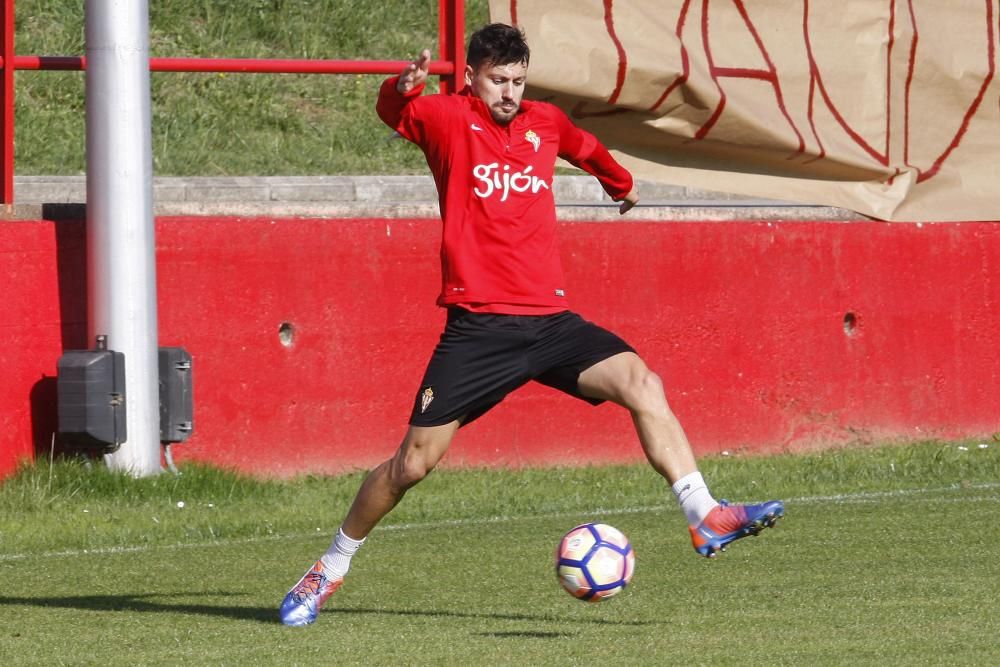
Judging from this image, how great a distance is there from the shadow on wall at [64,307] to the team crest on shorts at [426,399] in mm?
3698

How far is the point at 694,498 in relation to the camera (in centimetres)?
610

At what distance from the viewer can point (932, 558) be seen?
7.38 m

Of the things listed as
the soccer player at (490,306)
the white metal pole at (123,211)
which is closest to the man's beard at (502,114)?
the soccer player at (490,306)

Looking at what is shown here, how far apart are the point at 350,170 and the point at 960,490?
737cm

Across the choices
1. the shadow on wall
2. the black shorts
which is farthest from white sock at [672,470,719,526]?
the shadow on wall

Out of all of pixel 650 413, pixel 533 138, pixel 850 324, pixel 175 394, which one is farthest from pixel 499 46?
pixel 850 324

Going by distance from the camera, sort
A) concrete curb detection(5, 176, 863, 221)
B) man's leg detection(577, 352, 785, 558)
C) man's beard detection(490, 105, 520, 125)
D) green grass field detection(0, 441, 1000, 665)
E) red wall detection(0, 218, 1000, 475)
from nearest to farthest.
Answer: green grass field detection(0, 441, 1000, 665) → man's leg detection(577, 352, 785, 558) → man's beard detection(490, 105, 520, 125) → red wall detection(0, 218, 1000, 475) → concrete curb detection(5, 176, 863, 221)

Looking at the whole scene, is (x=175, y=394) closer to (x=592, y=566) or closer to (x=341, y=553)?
(x=341, y=553)

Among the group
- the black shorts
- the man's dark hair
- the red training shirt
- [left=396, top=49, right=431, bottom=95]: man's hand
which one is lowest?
the black shorts

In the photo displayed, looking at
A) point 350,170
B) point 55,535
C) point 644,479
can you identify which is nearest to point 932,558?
point 644,479

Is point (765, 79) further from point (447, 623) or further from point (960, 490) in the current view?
point (447, 623)

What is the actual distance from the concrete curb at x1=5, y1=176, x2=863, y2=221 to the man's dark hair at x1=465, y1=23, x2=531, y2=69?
3.95m

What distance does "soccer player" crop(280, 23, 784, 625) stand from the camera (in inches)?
247

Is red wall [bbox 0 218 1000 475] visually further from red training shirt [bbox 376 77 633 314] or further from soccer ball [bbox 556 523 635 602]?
soccer ball [bbox 556 523 635 602]
